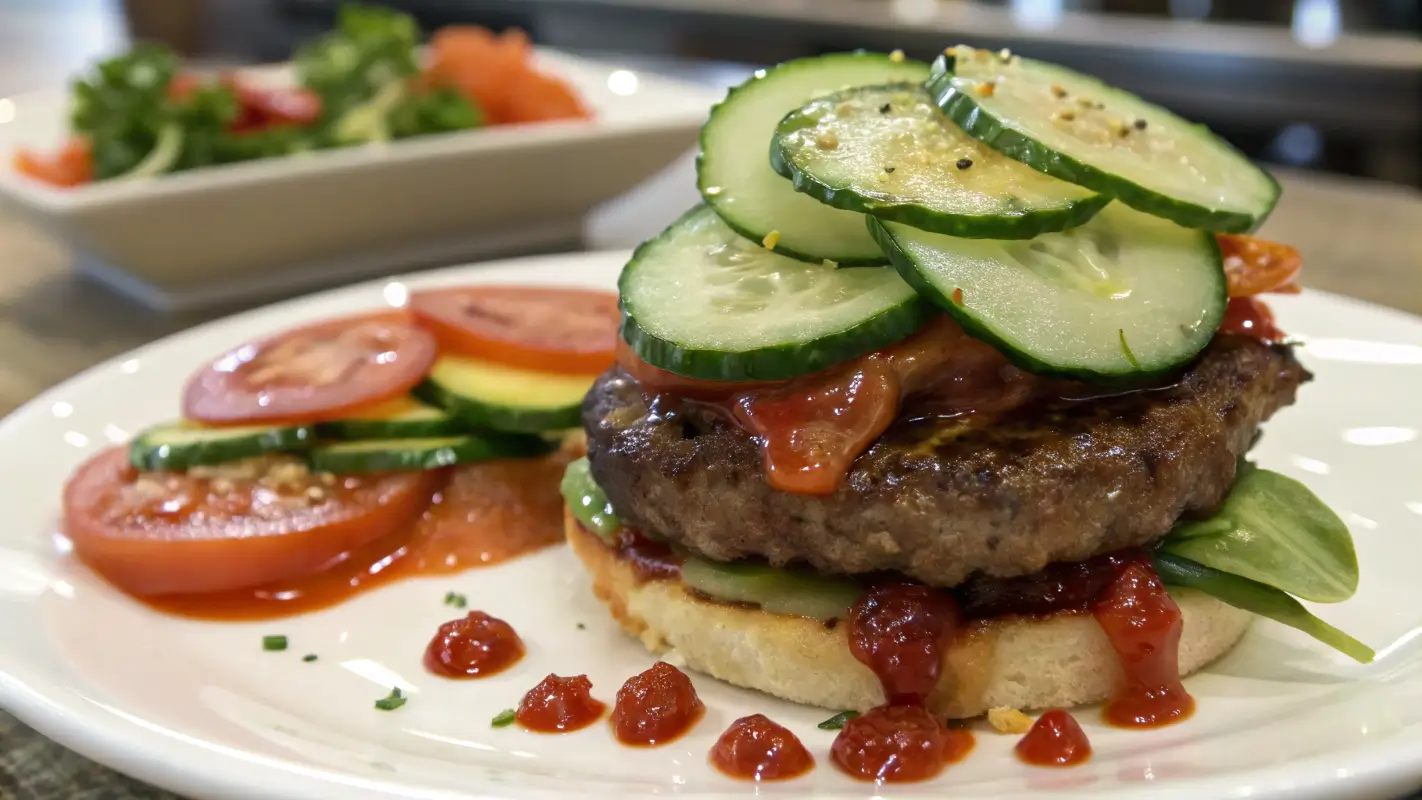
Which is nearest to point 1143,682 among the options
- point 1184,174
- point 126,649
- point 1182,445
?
point 1182,445

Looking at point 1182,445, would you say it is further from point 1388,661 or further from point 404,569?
point 404,569

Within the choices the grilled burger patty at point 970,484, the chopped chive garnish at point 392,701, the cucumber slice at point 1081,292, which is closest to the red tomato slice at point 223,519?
the chopped chive garnish at point 392,701

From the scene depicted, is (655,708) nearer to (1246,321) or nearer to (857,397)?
(857,397)

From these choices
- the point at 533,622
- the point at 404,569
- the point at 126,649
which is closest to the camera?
the point at 126,649

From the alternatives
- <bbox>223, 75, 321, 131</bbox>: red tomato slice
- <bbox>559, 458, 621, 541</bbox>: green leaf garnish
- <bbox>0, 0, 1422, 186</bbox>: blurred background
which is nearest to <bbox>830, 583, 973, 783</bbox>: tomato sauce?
<bbox>559, 458, 621, 541</bbox>: green leaf garnish

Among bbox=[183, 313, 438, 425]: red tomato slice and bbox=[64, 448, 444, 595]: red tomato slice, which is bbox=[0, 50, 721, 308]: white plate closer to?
bbox=[183, 313, 438, 425]: red tomato slice

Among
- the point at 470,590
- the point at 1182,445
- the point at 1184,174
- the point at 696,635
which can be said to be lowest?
the point at 470,590

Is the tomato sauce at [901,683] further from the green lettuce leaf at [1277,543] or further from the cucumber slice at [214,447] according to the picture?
the cucumber slice at [214,447]
